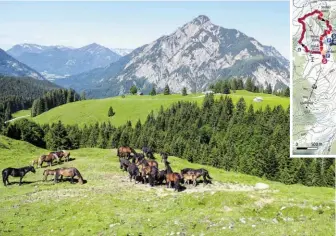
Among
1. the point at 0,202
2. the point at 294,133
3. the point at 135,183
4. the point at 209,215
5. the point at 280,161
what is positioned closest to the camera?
the point at 294,133

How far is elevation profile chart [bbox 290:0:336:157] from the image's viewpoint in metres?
14.5

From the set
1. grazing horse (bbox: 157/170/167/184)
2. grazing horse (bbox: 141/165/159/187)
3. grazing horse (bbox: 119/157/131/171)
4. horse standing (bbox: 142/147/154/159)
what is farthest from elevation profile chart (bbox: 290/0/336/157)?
horse standing (bbox: 142/147/154/159)

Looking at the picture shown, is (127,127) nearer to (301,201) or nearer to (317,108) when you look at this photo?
(301,201)

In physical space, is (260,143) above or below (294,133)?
below

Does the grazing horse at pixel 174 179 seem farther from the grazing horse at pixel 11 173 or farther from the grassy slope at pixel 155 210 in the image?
the grazing horse at pixel 11 173

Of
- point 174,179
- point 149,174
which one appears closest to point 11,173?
point 149,174

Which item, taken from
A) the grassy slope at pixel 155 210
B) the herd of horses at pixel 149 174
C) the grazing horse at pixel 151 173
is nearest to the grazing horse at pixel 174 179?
the herd of horses at pixel 149 174

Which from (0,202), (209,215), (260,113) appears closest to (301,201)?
(209,215)

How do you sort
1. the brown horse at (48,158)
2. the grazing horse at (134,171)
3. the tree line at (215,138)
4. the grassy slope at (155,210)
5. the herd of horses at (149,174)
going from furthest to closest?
the tree line at (215,138) < the brown horse at (48,158) < the grazing horse at (134,171) < the herd of horses at (149,174) < the grassy slope at (155,210)

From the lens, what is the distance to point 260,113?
160 m

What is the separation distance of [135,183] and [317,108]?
29.4m

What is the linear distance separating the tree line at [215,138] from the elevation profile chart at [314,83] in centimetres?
9376

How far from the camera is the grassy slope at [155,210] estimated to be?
2608 centimetres

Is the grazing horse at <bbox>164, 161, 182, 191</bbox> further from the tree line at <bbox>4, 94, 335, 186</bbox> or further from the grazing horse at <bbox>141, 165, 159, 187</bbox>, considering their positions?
the tree line at <bbox>4, 94, 335, 186</bbox>
